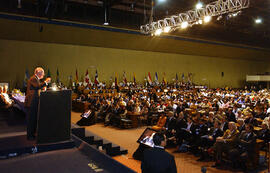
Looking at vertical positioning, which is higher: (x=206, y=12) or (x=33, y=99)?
(x=206, y=12)

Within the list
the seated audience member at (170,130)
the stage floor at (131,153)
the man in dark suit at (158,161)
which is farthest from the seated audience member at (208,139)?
the man in dark suit at (158,161)

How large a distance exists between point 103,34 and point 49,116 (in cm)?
1681

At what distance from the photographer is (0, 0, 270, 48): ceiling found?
14.6m

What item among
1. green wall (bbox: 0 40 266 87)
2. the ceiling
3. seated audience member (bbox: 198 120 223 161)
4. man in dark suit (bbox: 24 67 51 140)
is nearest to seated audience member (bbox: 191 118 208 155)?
seated audience member (bbox: 198 120 223 161)

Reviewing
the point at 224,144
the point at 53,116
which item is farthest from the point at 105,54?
the point at 53,116

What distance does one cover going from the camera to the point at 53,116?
3.62 metres

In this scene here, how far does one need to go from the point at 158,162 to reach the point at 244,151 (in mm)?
4379

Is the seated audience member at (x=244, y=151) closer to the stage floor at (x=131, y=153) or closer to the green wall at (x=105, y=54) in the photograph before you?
the stage floor at (x=131, y=153)

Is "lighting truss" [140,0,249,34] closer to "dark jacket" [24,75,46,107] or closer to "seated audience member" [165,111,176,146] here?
"seated audience member" [165,111,176,146]

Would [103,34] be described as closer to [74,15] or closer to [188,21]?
[74,15]

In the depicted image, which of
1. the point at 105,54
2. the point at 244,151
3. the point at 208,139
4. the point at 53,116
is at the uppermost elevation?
the point at 105,54

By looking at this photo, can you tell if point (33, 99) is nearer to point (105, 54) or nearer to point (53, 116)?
point (53, 116)

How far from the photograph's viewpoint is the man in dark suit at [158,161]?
241cm

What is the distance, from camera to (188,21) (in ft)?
37.2
